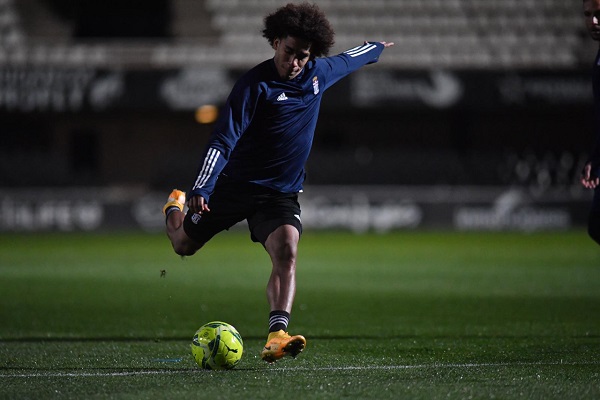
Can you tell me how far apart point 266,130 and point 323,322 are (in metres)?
2.89

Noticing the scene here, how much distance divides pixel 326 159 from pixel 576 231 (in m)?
6.30

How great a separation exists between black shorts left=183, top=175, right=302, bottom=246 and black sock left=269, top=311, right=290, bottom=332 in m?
0.51

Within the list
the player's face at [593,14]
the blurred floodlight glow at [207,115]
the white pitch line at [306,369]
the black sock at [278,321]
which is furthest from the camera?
the blurred floodlight glow at [207,115]

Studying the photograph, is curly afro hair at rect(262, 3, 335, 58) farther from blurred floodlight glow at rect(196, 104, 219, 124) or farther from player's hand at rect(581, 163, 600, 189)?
blurred floodlight glow at rect(196, 104, 219, 124)

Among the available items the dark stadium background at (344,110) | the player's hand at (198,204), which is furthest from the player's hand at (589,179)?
the dark stadium background at (344,110)

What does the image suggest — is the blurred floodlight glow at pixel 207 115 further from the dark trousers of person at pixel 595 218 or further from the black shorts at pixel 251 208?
the dark trousers of person at pixel 595 218

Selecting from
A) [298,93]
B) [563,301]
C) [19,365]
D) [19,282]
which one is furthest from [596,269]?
[19,365]

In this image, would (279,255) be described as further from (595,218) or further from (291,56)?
(595,218)

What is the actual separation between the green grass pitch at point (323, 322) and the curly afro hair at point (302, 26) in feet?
6.12

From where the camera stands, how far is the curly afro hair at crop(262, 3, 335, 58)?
6.29 meters

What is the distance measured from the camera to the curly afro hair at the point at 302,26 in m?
6.29

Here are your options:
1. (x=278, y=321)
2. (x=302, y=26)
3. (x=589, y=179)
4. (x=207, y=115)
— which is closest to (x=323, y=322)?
(x=278, y=321)

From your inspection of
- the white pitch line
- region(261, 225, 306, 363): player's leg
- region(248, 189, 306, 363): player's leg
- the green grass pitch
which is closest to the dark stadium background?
the green grass pitch

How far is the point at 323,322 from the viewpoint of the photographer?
8.88 m
